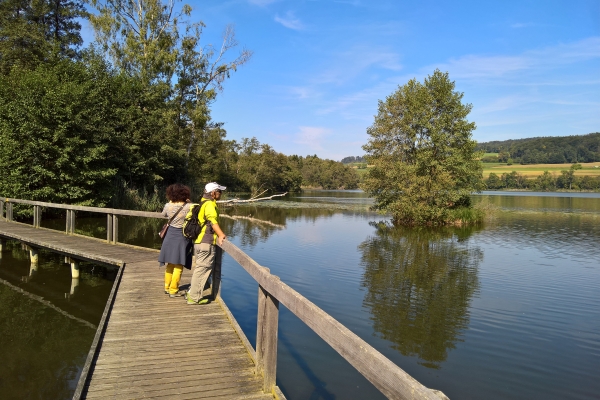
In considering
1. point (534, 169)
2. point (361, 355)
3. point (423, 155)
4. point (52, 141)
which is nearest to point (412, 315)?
point (361, 355)

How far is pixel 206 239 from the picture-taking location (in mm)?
5652

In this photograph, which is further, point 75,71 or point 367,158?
point 367,158

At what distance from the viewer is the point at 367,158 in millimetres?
29172

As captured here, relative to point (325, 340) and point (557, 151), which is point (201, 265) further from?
point (557, 151)

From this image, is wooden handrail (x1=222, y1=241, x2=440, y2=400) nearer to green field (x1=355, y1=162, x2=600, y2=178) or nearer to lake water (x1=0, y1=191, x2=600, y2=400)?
lake water (x1=0, y1=191, x2=600, y2=400)

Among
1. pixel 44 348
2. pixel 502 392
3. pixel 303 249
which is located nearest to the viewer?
pixel 502 392

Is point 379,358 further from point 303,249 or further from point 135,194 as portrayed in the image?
point 135,194

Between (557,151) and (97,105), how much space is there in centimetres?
14061

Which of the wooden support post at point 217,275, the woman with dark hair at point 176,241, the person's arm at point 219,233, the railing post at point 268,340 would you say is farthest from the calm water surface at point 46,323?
the railing post at point 268,340

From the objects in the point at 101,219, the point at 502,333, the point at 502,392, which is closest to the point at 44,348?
the point at 502,392

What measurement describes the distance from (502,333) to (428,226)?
18750 millimetres

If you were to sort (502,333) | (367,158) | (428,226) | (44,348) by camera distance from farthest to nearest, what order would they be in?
1. (367,158)
2. (428,226)
3. (502,333)
4. (44,348)

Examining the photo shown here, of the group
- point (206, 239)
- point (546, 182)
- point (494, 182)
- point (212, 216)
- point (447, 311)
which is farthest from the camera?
point (494, 182)

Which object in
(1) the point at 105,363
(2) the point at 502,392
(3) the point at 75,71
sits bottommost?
(2) the point at 502,392
